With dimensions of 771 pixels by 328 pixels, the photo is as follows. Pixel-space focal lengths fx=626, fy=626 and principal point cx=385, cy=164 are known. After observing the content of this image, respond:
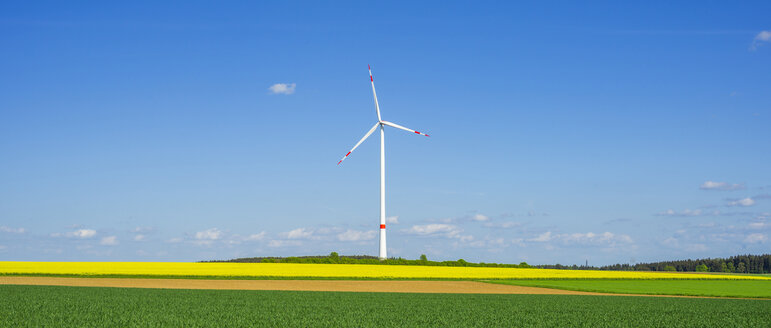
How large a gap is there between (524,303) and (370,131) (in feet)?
202

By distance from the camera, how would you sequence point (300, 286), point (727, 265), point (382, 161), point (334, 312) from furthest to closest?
point (727, 265) < point (382, 161) < point (300, 286) < point (334, 312)

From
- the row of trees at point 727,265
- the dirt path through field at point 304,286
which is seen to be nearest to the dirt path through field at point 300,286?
the dirt path through field at point 304,286

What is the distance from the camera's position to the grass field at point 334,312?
24.3 m

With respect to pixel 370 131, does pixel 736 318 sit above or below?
below

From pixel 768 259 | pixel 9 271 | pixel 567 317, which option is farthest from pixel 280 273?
pixel 768 259

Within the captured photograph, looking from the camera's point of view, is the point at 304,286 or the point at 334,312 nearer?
the point at 334,312

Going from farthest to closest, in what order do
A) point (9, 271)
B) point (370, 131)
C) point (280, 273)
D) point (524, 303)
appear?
point (370, 131)
point (280, 273)
point (9, 271)
point (524, 303)

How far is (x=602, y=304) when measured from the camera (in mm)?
36750

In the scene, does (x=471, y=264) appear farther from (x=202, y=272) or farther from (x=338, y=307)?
(x=338, y=307)

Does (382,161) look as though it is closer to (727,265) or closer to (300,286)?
(300,286)

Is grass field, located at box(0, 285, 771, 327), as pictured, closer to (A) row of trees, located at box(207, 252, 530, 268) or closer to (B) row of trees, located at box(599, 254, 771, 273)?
(A) row of trees, located at box(207, 252, 530, 268)

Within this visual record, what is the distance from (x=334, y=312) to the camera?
29.0 m

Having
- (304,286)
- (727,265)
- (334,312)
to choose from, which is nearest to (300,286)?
(304,286)

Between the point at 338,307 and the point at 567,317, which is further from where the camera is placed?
the point at 338,307
